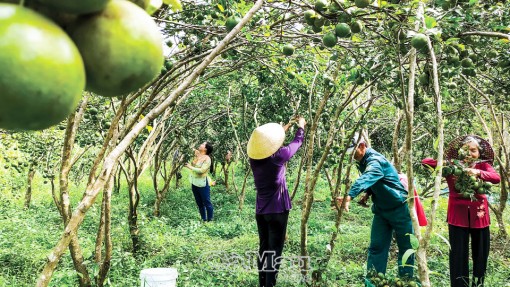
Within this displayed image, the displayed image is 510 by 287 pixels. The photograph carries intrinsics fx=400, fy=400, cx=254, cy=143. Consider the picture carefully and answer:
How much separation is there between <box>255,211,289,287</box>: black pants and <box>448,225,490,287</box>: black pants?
6.11ft

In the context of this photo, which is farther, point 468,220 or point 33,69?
point 468,220

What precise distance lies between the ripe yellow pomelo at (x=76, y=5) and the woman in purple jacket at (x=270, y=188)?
3947mm

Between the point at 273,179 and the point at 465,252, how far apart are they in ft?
7.26

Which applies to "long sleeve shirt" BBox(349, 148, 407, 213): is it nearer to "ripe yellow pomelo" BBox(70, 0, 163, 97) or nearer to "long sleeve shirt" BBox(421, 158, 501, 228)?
"long sleeve shirt" BBox(421, 158, 501, 228)

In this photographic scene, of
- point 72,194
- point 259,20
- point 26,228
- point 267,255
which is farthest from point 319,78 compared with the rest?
point 72,194

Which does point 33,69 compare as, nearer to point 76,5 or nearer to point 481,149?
point 76,5

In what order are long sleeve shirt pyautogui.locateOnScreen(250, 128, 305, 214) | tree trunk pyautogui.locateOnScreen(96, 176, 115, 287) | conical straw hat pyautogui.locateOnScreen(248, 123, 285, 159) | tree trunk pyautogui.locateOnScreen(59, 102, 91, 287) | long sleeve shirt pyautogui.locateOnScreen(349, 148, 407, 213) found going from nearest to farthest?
1. tree trunk pyautogui.locateOnScreen(59, 102, 91, 287)
2. tree trunk pyautogui.locateOnScreen(96, 176, 115, 287)
3. long sleeve shirt pyautogui.locateOnScreen(349, 148, 407, 213)
4. conical straw hat pyautogui.locateOnScreen(248, 123, 285, 159)
5. long sleeve shirt pyautogui.locateOnScreen(250, 128, 305, 214)

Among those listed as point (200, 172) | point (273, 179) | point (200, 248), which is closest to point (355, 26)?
point (273, 179)

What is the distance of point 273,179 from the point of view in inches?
181

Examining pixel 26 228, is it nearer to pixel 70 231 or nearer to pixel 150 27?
pixel 70 231

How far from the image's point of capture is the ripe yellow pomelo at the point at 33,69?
0.41 meters

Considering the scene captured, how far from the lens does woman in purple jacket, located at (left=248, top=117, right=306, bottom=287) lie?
4.45m

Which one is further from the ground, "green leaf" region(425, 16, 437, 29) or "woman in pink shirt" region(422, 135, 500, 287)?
"green leaf" region(425, 16, 437, 29)

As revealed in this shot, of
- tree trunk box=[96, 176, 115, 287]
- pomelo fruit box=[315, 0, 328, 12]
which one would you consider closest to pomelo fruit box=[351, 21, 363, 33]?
Result: pomelo fruit box=[315, 0, 328, 12]
